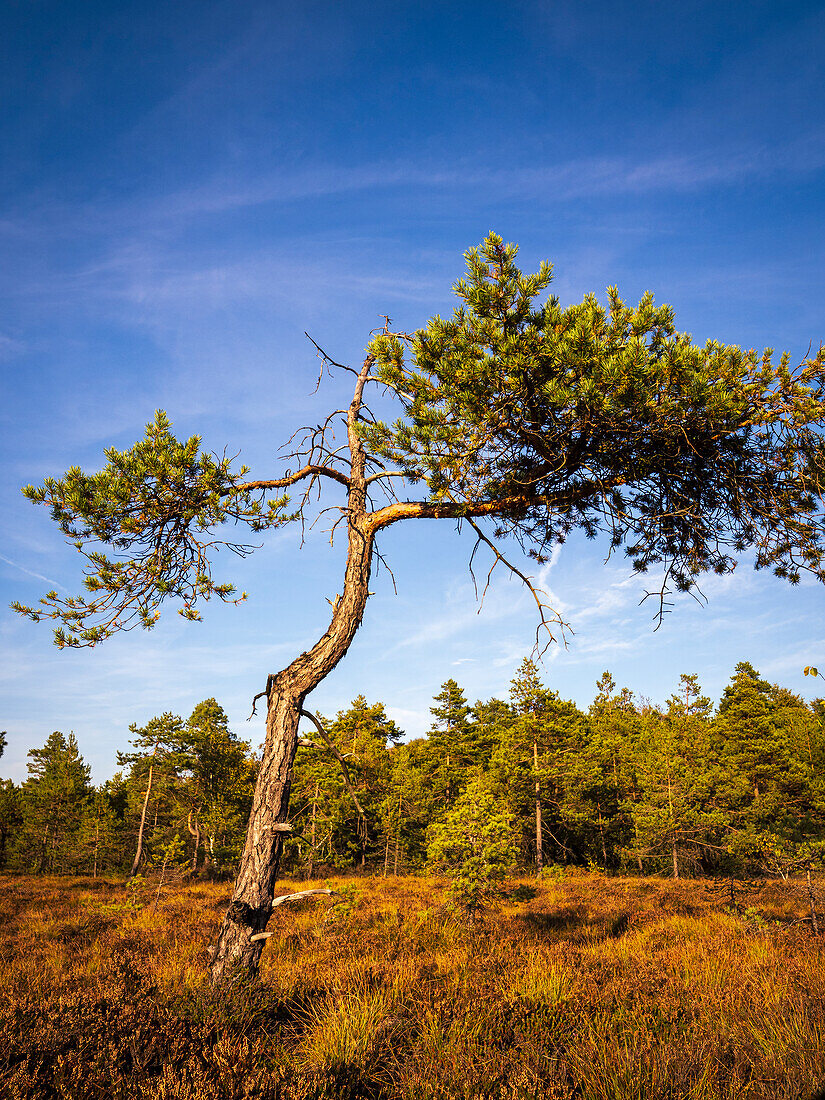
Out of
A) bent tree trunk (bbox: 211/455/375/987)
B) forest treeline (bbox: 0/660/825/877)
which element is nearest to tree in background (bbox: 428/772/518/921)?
bent tree trunk (bbox: 211/455/375/987)

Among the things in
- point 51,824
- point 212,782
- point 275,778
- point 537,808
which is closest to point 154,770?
point 212,782

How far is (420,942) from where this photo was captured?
320 inches

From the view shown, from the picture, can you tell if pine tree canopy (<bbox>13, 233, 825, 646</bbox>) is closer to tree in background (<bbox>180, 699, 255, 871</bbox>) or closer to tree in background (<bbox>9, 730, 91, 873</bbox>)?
tree in background (<bbox>180, 699, 255, 871</bbox>)

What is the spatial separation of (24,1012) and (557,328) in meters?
6.57

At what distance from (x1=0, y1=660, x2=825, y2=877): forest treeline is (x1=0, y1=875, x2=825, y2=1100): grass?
47.4 ft

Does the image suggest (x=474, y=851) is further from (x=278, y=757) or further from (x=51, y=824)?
(x=51, y=824)

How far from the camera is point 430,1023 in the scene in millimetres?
3918

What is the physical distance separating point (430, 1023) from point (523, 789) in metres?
24.9

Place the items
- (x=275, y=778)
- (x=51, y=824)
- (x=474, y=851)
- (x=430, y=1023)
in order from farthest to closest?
(x=51, y=824)
(x=474, y=851)
(x=275, y=778)
(x=430, y=1023)

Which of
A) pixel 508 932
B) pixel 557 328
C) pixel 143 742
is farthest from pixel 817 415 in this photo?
pixel 143 742

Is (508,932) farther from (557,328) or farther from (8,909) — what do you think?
(8,909)

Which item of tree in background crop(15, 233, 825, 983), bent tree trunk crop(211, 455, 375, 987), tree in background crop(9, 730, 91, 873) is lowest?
tree in background crop(9, 730, 91, 873)

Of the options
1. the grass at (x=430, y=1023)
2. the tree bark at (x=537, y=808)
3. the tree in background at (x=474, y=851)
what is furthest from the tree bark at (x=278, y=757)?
the tree bark at (x=537, y=808)

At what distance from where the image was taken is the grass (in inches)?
116
